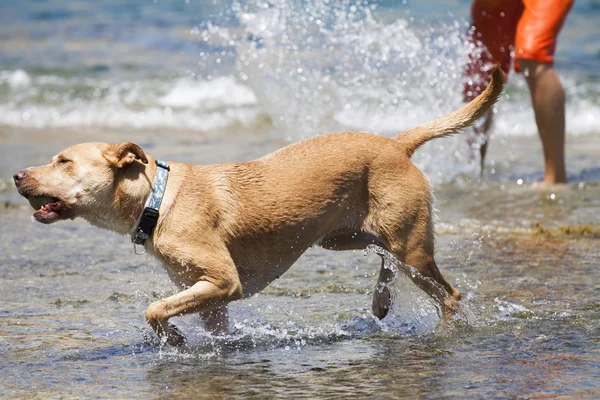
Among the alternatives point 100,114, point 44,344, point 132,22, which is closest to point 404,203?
point 44,344

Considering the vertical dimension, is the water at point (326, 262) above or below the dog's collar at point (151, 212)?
below

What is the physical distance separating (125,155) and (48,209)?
0.47 metres

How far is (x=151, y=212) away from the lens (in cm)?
455

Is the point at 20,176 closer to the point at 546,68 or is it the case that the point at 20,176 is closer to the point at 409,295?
the point at 409,295

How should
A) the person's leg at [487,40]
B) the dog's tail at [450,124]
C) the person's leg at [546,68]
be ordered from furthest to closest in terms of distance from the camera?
the person's leg at [487,40], the person's leg at [546,68], the dog's tail at [450,124]

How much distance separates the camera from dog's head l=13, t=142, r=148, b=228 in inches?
181

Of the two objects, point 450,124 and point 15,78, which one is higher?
point 450,124

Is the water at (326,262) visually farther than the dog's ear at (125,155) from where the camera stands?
No

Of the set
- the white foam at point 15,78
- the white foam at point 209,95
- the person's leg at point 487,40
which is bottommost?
the white foam at point 209,95

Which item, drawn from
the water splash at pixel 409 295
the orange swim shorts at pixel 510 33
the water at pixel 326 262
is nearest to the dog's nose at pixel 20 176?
the water at pixel 326 262

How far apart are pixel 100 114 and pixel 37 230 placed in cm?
714

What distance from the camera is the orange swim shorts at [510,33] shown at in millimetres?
7809

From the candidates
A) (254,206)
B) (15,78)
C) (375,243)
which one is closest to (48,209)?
(254,206)

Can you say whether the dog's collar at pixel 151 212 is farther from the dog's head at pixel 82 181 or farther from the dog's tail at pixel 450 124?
the dog's tail at pixel 450 124
